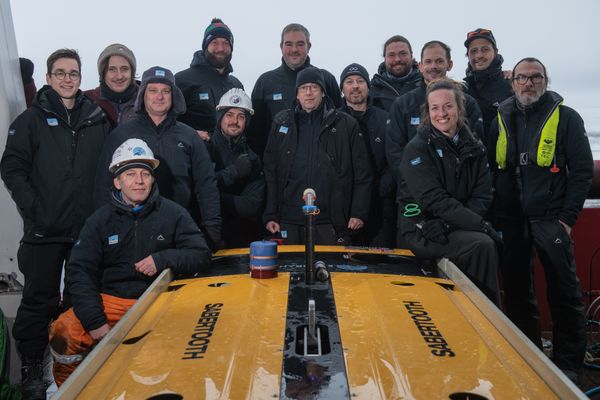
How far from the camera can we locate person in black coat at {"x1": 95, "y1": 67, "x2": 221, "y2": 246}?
4.07 metres

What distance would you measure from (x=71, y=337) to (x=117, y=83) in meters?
2.06

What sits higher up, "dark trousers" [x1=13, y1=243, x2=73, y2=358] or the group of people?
the group of people

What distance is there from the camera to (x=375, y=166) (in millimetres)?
5031

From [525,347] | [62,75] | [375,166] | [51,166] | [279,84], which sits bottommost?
[525,347]

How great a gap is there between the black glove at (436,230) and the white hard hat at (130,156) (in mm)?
1626

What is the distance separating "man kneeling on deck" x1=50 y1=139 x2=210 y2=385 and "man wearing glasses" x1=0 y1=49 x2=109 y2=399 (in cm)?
72

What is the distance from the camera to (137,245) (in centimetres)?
336

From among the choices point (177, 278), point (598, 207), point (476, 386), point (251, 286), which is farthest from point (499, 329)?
point (598, 207)

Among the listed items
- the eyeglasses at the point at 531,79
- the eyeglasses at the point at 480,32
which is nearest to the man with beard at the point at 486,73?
the eyeglasses at the point at 480,32

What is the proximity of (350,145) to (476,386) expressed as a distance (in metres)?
3.00

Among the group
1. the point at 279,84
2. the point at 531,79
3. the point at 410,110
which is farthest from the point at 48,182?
the point at 531,79

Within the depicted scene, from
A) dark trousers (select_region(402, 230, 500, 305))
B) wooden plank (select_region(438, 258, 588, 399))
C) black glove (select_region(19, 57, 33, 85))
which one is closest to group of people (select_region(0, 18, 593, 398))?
dark trousers (select_region(402, 230, 500, 305))

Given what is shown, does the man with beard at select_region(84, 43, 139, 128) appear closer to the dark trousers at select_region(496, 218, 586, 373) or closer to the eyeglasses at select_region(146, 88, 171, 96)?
the eyeglasses at select_region(146, 88, 171, 96)

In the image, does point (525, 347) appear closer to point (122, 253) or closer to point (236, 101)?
point (122, 253)
